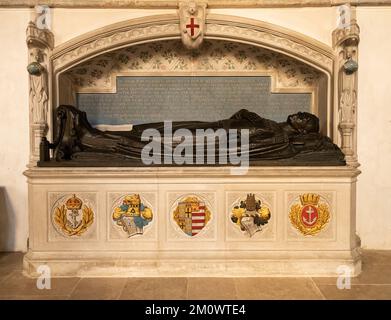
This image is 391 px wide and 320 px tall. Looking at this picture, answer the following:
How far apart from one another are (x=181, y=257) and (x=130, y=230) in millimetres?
429

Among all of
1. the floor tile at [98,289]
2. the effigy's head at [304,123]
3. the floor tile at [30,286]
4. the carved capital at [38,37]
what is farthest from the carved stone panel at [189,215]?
the carved capital at [38,37]

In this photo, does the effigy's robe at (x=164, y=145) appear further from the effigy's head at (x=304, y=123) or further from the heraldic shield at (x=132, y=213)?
the heraldic shield at (x=132, y=213)

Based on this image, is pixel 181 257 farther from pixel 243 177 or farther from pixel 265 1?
pixel 265 1

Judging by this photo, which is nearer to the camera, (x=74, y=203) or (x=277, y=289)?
(x=277, y=289)

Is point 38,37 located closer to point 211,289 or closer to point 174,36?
point 174,36

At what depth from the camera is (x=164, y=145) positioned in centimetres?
287

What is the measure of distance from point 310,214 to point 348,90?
115 cm

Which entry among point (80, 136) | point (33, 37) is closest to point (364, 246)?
point (80, 136)

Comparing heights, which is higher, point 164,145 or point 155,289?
point 164,145

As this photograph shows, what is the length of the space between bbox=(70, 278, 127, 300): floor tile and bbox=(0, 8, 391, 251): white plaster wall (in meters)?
1.22

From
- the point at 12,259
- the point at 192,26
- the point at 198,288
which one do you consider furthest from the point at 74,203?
the point at 192,26

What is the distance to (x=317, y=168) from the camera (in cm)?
274

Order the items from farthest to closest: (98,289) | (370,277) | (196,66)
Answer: (196,66) < (370,277) < (98,289)

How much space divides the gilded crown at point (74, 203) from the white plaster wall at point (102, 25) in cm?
95
